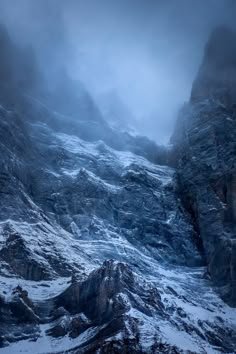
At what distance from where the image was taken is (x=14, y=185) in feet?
427

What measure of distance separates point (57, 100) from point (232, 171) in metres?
63.1

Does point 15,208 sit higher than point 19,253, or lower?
higher

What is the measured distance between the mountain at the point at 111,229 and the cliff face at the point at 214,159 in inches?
13.2

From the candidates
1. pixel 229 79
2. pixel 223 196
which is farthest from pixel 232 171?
pixel 229 79

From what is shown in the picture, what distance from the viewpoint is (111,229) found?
447 feet

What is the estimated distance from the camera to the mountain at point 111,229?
9981 cm

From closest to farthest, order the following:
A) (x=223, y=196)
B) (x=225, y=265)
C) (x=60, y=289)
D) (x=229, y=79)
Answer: (x=60, y=289) → (x=225, y=265) → (x=223, y=196) → (x=229, y=79)

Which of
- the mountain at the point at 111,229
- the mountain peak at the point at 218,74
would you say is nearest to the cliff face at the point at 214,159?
the mountain peak at the point at 218,74

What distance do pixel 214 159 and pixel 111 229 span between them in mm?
32644

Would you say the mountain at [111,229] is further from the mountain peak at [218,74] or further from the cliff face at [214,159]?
the mountain peak at [218,74]

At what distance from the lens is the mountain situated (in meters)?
99.8

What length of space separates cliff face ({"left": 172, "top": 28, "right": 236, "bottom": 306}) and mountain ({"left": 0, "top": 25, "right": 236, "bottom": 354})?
34 cm

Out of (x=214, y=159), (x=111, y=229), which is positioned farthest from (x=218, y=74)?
(x=111, y=229)

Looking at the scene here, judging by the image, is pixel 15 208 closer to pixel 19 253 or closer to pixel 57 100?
pixel 19 253
